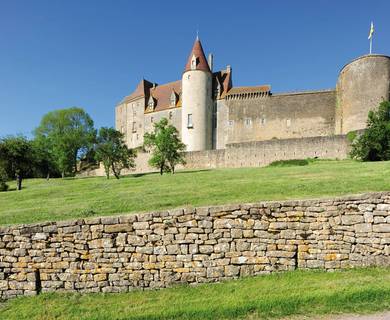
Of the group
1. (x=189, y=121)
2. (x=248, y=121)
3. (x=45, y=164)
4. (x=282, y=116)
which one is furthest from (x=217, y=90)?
(x=45, y=164)

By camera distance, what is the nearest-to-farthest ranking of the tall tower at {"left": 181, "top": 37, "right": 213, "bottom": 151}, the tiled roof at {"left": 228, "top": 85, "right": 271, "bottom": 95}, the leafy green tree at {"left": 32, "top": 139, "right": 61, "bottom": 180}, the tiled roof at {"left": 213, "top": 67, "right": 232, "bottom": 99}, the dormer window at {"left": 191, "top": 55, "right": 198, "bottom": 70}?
1. the leafy green tree at {"left": 32, "top": 139, "right": 61, "bottom": 180}
2. the tiled roof at {"left": 228, "top": 85, "right": 271, "bottom": 95}
3. the tall tower at {"left": 181, "top": 37, "right": 213, "bottom": 151}
4. the dormer window at {"left": 191, "top": 55, "right": 198, "bottom": 70}
5. the tiled roof at {"left": 213, "top": 67, "right": 232, "bottom": 99}

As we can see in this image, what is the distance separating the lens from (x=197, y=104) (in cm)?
4875

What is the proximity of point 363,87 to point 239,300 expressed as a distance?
4017 centimetres

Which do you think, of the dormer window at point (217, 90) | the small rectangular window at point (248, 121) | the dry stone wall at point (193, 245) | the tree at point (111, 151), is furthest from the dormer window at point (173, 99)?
the dry stone wall at point (193, 245)

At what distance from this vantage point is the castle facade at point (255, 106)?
3812 centimetres

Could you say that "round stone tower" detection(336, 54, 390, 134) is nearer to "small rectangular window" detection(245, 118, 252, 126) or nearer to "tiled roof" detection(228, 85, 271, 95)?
"tiled roof" detection(228, 85, 271, 95)

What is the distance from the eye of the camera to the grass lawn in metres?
5.31

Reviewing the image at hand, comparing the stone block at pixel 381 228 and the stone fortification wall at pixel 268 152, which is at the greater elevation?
the stone fortification wall at pixel 268 152

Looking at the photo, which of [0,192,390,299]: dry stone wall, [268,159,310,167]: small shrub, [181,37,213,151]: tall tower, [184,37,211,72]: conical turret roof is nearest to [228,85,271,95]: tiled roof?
[181,37,213,151]: tall tower

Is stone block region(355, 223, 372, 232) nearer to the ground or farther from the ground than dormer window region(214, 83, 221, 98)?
nearer to the ground

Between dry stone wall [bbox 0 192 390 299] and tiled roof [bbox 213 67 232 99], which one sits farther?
tiled roof [bbox 213 67 232 99]

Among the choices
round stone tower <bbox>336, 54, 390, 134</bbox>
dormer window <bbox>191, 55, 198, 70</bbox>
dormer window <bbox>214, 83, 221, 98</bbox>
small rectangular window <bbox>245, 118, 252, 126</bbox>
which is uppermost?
dormer window <bbox>191, 55, 198, 70</bbox>

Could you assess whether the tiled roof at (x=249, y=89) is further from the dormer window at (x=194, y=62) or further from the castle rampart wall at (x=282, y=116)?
the dormer window at (x=194, y=62)

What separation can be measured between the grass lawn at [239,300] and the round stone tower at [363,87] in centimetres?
3643
